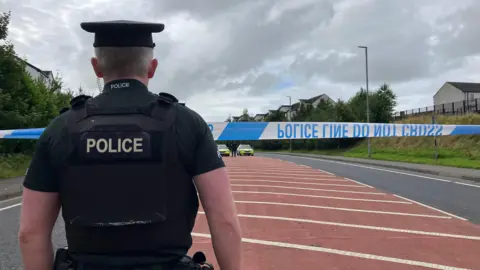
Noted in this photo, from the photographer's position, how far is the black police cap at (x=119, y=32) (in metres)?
1.85

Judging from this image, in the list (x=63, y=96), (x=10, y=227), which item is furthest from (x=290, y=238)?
(x=63, y=96)

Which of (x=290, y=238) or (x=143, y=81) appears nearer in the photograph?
(x=143, y=81)

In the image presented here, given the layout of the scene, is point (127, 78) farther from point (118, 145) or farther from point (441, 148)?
point (441, 148)

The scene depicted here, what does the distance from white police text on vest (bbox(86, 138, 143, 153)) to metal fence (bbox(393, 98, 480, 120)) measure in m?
38.3

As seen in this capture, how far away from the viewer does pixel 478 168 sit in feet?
61.3

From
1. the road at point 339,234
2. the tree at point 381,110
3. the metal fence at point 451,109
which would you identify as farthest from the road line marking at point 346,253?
the tree at point 381,110

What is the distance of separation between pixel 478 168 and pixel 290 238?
50.4 feet

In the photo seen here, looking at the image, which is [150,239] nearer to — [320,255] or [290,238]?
[320,255]

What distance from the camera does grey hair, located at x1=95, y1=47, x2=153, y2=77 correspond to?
1.87 m

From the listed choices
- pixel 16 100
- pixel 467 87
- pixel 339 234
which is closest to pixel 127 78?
pixel 339 234

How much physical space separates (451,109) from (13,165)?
3599 centimetres

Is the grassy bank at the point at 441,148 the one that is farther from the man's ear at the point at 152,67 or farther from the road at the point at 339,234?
the man's ear at the point at 152,67

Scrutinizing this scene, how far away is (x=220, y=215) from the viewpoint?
5.98ft

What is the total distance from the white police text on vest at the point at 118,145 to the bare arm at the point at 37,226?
1.02 ft
